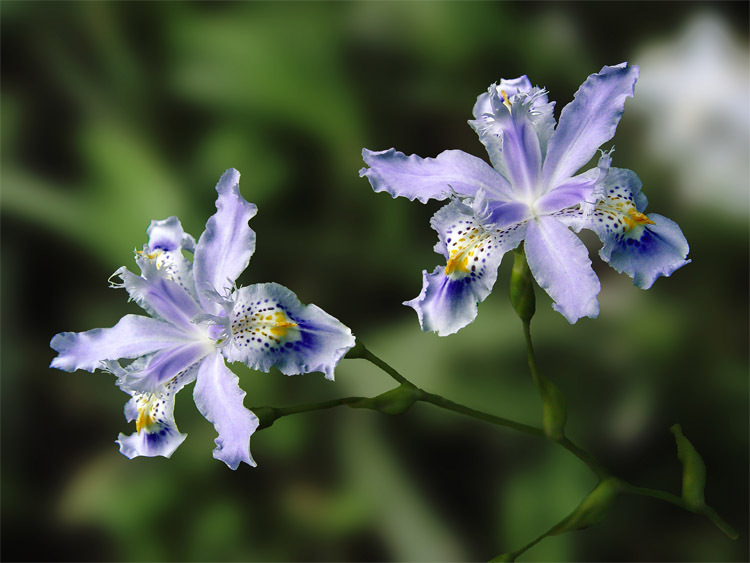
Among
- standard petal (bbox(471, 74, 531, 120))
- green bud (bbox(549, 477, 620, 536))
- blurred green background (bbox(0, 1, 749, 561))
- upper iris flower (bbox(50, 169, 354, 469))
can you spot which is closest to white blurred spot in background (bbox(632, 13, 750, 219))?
blurred green background (bbox(0, 1, 749, 561))

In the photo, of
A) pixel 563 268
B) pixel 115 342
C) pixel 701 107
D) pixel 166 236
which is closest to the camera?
pixel 563 268

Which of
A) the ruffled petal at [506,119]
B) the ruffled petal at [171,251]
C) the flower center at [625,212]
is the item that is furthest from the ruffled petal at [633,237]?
the ruffled petal at [171,251]

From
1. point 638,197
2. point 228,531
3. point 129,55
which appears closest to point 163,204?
point 129,55

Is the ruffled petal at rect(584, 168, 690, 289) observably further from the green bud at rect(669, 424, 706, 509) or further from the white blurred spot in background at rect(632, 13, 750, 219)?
the white blurred spot in background at rect(632, 13, 750, 219)

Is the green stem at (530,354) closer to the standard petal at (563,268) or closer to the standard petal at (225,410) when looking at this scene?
the standard petal at (563,268)

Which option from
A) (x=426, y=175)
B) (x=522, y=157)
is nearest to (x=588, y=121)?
(x=522, y=157)

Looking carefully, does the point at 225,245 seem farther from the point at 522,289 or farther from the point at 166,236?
the point at 522,289

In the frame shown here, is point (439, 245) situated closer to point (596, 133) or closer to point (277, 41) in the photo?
point (596, 133)
